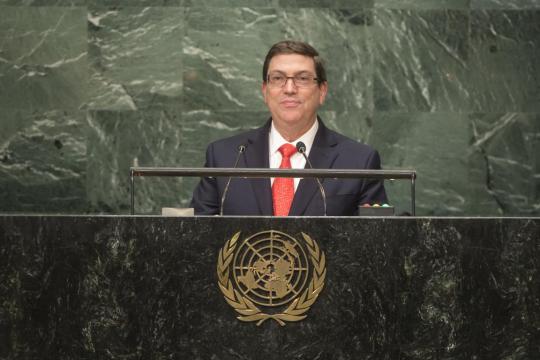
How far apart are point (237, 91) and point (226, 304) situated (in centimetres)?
321

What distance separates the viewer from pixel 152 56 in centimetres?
589

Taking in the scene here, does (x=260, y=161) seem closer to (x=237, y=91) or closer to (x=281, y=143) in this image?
(x=281, y=143)

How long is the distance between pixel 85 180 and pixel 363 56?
1872 mm

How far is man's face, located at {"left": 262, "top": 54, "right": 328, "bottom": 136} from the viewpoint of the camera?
4.15m

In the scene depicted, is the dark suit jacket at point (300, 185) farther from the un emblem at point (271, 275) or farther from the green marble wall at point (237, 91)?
the green marble wall at point (237, 91)

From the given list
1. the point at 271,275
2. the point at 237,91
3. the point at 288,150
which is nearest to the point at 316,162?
the point at 288,150

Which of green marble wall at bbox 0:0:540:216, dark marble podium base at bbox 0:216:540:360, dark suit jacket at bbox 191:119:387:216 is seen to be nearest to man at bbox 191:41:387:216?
dark suit jacket at bbox 191:119:387:216

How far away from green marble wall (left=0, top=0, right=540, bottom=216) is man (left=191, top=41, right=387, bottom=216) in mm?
1644

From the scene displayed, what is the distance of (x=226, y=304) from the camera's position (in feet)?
9.36

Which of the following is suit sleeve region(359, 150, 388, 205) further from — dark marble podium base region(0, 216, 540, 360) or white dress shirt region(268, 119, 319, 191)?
dark marble podium base region(0, 216, 540, 360)

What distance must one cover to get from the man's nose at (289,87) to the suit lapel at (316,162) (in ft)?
0.78

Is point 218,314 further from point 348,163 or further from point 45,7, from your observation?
point 45,7

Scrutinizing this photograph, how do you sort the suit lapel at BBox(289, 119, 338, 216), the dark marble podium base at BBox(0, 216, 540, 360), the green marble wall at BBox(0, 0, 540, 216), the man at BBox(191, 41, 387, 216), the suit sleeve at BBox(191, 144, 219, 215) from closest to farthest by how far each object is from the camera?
the dark marble podium base at BBox(0, 216, 540, 360) → the suit lapel at BBox(289, 119, 338, 216) → the man at BBox(191, 41, 387, 216) → the suit sleeve at BBox(191, 144, 219, 215) → the green marble wall at BBox(0, 0, 540, 216)

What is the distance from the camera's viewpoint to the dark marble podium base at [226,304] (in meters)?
2.85
